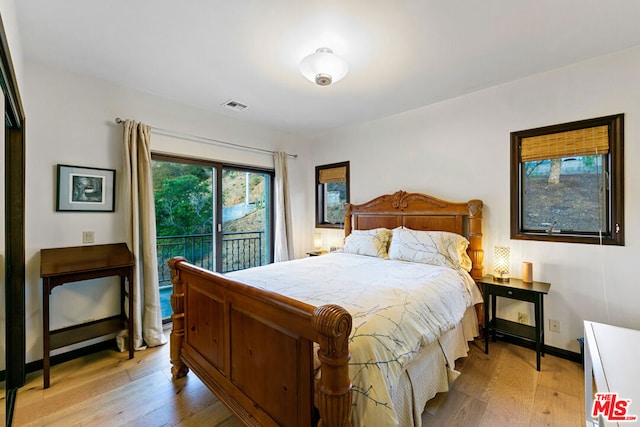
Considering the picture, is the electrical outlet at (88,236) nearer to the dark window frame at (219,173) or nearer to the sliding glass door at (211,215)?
the sliding glass door at (211,215)

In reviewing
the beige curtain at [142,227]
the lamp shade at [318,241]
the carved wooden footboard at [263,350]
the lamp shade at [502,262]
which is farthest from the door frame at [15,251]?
the lamp shade at [502,262]

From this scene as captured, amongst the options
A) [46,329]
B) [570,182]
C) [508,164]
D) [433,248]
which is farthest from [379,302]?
[46,329]

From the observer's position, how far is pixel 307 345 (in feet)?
3.82

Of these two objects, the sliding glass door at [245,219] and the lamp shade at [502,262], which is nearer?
the lamp shade at [502,262]

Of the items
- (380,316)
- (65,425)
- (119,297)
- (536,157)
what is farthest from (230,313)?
(536,157)

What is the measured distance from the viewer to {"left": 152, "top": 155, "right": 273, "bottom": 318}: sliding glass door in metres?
3.21

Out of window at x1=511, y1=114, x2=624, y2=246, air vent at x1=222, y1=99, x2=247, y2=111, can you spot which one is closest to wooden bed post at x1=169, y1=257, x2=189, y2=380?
air vent at x1=222, y1=99, x2=247, y2=111

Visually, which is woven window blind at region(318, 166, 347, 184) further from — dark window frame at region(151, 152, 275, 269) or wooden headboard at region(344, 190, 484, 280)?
dark window frame at region(151, 152, 275, 269)

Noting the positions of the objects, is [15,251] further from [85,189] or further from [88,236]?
[85,189]

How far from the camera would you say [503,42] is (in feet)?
6.61

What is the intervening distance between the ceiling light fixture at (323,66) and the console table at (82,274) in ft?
7.44

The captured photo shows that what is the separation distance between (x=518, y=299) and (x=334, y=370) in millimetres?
2121

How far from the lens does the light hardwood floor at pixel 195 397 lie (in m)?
1.69

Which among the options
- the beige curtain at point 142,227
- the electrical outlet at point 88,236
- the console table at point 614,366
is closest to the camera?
the console table at point 614,366
